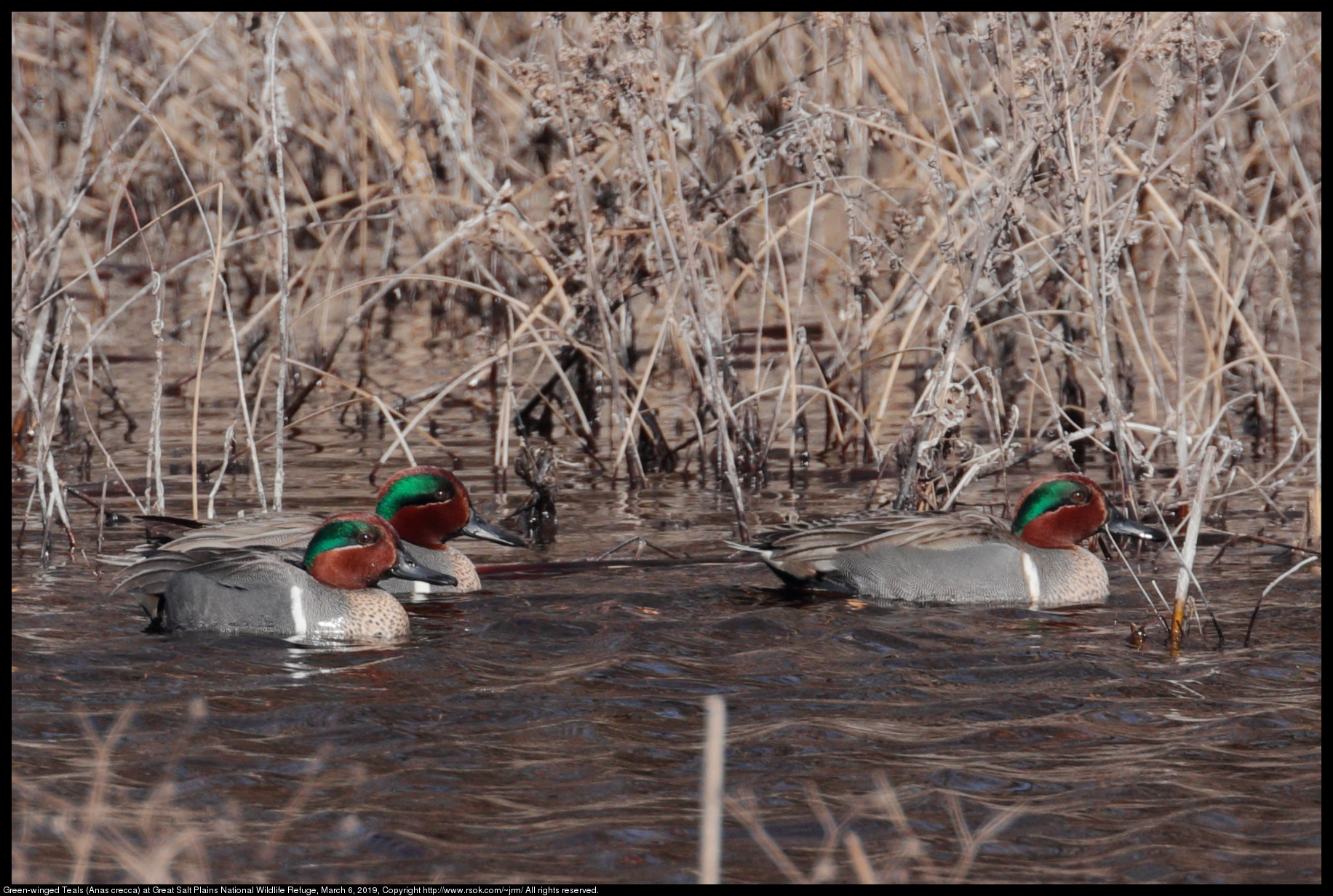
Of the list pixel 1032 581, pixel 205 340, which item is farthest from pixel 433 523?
pixel 1032 581

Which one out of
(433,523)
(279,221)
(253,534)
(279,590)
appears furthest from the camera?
(433,523)

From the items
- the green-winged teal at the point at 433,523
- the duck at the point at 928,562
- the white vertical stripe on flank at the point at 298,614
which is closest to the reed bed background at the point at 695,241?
the duck at the point at 928,562

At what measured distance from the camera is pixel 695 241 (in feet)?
23.1

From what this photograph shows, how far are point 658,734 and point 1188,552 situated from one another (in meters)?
1.67

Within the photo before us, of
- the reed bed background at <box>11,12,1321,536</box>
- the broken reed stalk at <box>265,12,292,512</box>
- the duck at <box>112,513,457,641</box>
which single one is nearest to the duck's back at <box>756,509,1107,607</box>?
the reed bed background at <box>11,12,1321,536</box>

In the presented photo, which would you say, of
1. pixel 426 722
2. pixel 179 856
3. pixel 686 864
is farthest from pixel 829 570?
pixel 179 856

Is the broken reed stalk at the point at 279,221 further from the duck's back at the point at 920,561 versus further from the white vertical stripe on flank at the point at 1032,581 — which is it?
the white vertical stripe on flank at the point at 1032,581

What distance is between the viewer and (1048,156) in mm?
5969

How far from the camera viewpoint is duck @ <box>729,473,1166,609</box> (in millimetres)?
6262

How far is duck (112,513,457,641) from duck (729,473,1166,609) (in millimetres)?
1342

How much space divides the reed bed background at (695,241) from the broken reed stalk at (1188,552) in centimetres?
21

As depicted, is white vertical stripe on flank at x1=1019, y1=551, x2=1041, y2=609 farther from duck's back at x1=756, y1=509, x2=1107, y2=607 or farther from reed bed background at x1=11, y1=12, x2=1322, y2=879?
reed bed background at x1=11, y1=12, x2=1322, y2=879

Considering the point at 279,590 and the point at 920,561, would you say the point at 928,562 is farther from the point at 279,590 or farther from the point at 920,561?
the point at 279,590

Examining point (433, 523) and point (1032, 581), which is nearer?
point (1032, 581)
